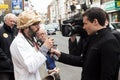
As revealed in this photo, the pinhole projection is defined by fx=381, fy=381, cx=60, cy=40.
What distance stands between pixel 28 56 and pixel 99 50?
77 centimetres

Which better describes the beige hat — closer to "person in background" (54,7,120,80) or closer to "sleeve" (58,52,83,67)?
"person in background" (54,7,120,80)

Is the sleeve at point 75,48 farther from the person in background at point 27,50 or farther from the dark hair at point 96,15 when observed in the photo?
the dark hair at point 96,15

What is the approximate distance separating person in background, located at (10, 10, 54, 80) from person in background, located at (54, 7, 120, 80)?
0.47 m

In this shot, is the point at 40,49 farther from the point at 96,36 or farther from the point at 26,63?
the point at 96,36

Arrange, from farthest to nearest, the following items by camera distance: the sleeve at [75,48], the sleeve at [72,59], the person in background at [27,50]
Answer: the sleeve at [75,48], the sleeve at [72,59], the person in background at [27,50]

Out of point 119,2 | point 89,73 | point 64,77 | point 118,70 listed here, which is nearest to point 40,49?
point 89,73

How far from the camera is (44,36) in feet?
15.5

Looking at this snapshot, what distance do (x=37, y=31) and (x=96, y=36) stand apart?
27.7 inches

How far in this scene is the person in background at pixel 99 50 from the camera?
13.1 feet

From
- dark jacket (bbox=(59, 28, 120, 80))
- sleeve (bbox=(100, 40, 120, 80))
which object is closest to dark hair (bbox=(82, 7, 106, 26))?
dark jacket (bbox=(59, 28, 120, 80))

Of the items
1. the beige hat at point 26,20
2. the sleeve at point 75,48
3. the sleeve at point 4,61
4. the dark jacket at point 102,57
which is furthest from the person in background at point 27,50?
the sleeve at point 4,61

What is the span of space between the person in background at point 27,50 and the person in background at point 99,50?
47 centimetres

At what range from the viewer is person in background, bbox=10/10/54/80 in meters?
4.10

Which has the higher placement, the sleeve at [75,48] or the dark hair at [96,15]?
the dark hair at [96,15]
